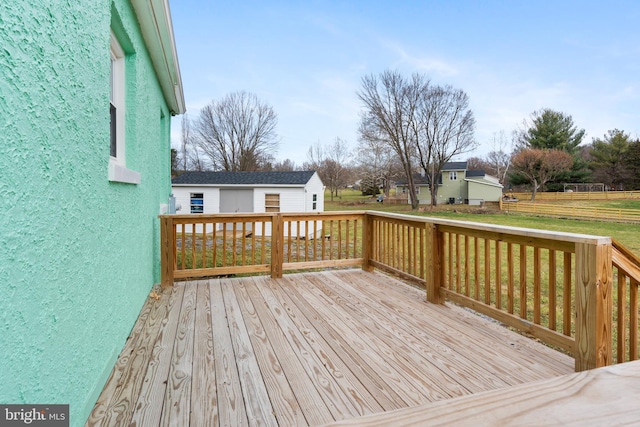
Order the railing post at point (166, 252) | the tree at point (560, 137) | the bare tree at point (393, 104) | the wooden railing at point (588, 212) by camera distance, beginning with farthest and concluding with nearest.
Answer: the tree at point (560, 137)
the bare tree at point (393, 104)
the wooden railing at point (588, 212)
the railing post at point (166, 252)

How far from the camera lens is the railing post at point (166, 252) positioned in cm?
405

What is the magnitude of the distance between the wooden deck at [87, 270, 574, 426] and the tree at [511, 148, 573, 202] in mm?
30457

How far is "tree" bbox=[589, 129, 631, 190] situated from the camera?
29875 millimetres

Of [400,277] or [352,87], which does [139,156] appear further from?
[352,87]

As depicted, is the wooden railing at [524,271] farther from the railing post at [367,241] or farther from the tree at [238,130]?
the tree at [238,130]

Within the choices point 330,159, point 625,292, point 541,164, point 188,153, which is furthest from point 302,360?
point 541,164

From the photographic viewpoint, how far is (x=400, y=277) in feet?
13.4

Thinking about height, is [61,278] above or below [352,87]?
below

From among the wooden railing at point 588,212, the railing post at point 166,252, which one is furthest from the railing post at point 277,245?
the wooden railing at point 588,212

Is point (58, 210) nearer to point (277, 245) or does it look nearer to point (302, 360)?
point (302, 360)

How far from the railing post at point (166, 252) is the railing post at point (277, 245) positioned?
4.09 feet

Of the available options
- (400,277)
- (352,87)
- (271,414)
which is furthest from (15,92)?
(352,87)

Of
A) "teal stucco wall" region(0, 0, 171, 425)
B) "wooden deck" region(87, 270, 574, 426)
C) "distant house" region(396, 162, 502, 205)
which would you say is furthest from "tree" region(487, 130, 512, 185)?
"teal stucco wall" region(0, 0, 171, 425)

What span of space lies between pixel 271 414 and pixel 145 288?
2.37m
